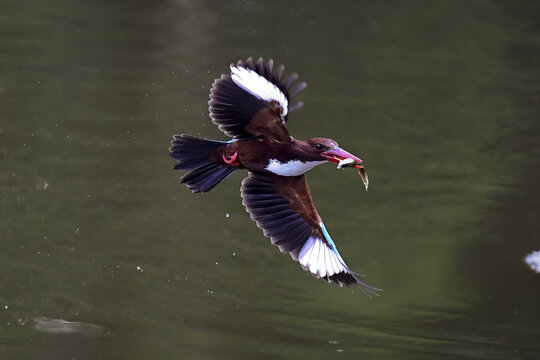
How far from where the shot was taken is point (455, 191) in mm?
5793

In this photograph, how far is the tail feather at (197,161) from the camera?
3727 mm

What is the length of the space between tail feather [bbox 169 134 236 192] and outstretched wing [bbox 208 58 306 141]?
107 millimetres

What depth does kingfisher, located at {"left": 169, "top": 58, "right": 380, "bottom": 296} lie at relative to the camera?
→ 11.8ft

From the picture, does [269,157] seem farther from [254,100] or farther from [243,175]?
[243,175]

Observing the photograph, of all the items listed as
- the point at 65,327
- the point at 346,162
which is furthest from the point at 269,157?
the point at 65,327

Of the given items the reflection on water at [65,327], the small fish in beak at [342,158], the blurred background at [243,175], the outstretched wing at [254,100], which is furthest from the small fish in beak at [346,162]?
the reflection on water at [65,327]

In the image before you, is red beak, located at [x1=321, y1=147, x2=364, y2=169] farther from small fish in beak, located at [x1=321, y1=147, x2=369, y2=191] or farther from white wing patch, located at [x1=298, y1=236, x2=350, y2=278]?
white wing patch, located at [x1=298, y1=236, x2=350, y2=278]

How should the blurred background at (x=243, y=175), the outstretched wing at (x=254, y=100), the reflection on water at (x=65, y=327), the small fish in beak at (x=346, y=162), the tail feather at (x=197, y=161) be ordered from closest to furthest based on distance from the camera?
the small fish in beak at (x=346, y=162), the outstretched wing at (x=254, y=100), the tail feather at (x=197, y=161), the reflection on water at (x=65, y=327), the blurred background at (x=243, y=175)

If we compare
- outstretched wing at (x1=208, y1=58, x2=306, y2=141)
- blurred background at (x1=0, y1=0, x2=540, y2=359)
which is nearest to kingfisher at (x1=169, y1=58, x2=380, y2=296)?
outstretched wing at (x1=208, y1=58, x2=306, y2=141)

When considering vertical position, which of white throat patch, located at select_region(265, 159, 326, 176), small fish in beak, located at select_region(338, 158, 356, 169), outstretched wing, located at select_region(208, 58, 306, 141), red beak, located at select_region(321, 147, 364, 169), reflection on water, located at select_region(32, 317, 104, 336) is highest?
outstretched wing, located at select_region(208, 58, 306, 141)

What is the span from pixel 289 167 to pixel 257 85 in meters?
0.33

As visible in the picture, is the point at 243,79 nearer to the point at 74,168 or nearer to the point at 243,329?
the point at 243,329

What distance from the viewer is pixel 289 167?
3.68 meters

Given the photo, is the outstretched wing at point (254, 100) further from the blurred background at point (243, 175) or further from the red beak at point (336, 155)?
the blurred background at point (243, 175)
